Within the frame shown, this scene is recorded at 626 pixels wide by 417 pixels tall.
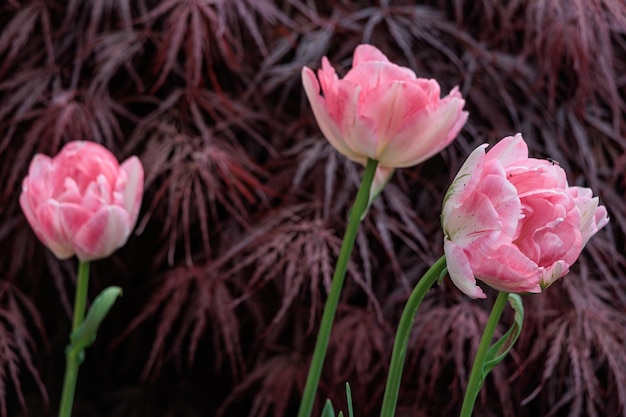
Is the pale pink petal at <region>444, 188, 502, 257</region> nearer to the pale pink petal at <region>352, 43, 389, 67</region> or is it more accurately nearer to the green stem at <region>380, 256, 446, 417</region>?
the green stem at <region>380, 256, 446, 417</region>

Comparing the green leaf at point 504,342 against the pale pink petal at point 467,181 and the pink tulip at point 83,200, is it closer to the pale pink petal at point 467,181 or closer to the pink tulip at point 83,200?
the pale pink petal at point 467,181

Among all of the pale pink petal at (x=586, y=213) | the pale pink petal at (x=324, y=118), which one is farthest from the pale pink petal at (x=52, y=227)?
the pale pink petal at (x=586, y=213)

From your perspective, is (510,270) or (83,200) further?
(83,200)

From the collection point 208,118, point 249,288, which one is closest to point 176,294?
point 249,288

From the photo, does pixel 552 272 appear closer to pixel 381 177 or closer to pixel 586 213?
pixel 586 213

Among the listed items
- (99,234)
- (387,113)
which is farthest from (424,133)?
(99,234)

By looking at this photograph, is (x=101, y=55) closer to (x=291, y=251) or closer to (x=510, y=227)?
(x=291, y=251)

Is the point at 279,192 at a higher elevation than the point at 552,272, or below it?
below
